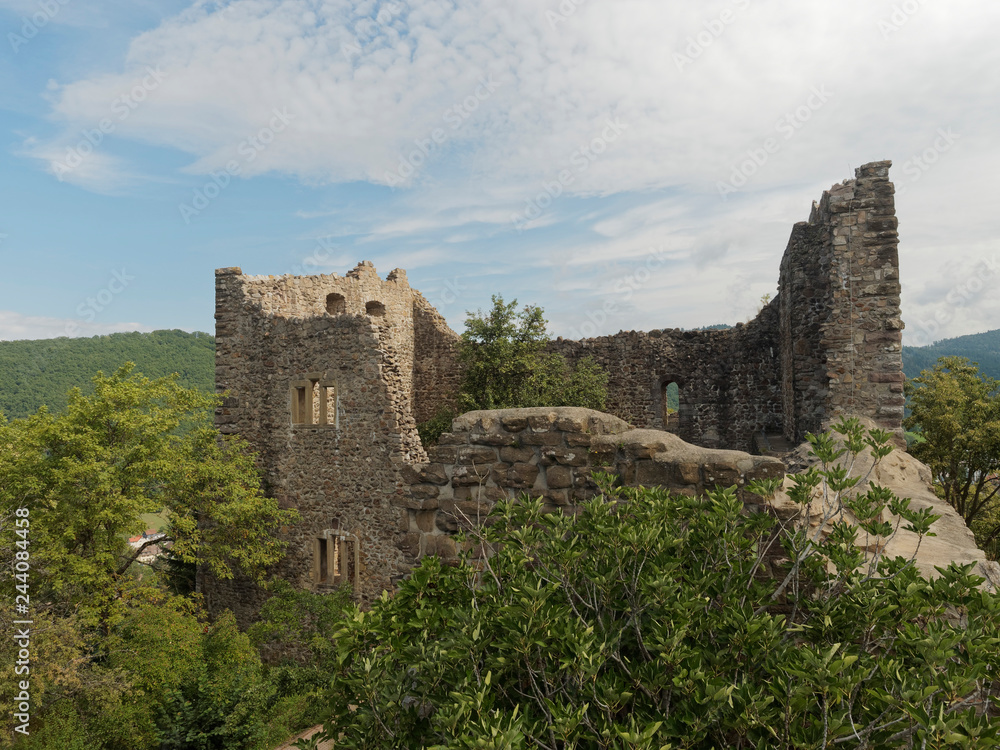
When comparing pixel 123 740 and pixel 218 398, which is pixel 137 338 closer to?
pixel 218 398

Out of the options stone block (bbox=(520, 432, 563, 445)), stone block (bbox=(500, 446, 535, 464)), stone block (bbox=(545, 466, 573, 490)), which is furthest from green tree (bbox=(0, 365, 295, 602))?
stone block (bbox=(545, 466, 573, 490))

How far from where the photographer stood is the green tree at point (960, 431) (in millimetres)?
16156

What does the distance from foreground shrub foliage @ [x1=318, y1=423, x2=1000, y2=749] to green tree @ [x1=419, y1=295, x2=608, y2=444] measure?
43.6 feet

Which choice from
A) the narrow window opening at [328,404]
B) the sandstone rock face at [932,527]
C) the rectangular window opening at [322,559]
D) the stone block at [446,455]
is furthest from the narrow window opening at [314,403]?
the sandstone rock face at [932,527]

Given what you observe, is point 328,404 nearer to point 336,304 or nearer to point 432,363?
point 336,304

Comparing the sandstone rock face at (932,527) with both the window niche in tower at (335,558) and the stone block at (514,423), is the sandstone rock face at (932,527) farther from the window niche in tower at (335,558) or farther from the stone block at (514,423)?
the window niche in tower at (335,558)

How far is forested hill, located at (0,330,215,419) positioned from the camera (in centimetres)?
3372

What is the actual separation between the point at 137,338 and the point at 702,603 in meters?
49.6

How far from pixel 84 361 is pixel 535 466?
44009mm

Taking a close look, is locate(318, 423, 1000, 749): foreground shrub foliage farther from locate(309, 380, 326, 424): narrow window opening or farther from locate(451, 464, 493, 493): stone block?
locate(309, 380, 326, 424): narrow window opening

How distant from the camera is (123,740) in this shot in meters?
9.70

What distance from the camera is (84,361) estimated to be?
38312mm

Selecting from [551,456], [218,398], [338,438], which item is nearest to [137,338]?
[218,398]

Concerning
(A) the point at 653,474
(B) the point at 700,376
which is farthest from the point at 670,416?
(A) the point at 653,474
